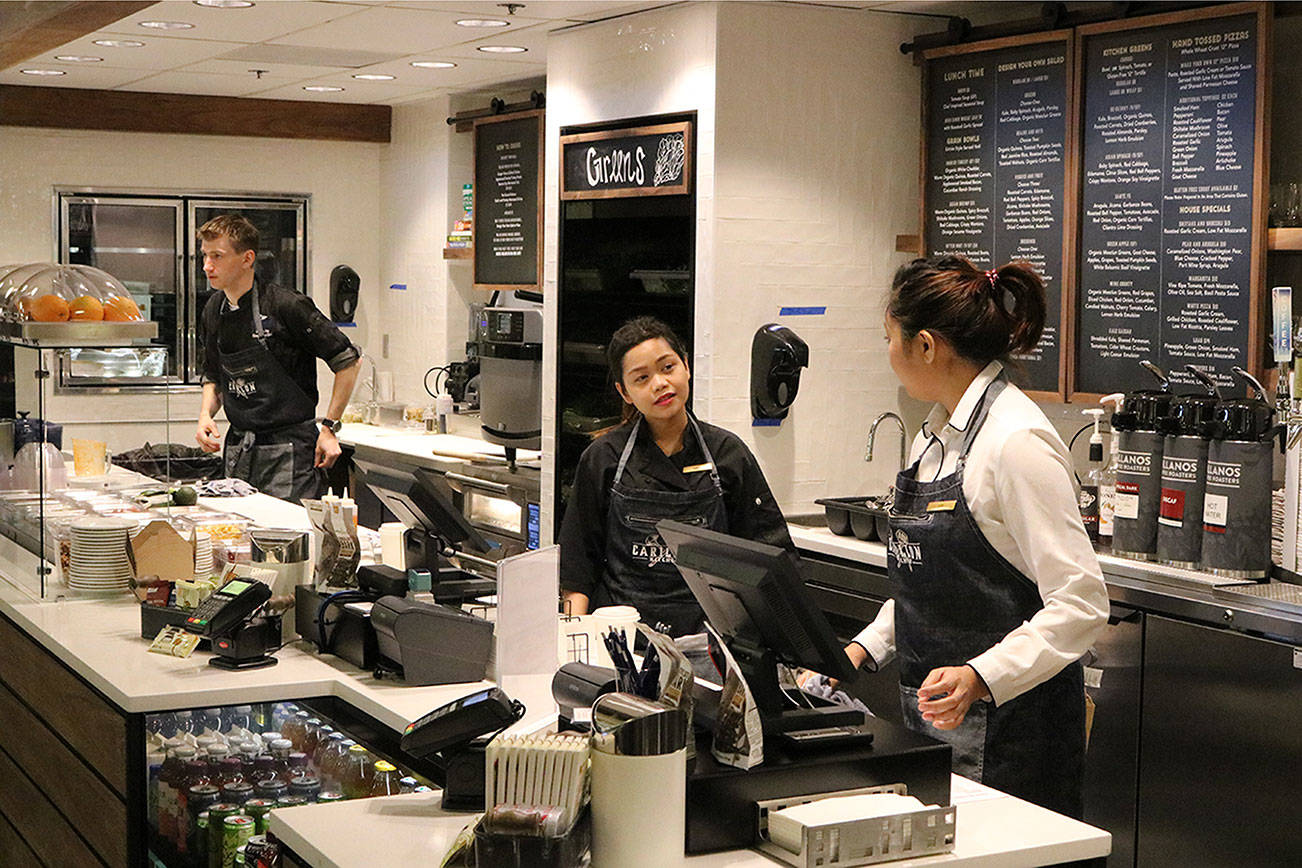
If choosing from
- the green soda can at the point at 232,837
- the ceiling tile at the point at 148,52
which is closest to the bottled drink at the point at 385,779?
the green soda can at the point at 232,837

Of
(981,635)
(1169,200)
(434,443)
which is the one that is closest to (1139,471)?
(1169,200)

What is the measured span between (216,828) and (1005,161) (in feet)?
10.7

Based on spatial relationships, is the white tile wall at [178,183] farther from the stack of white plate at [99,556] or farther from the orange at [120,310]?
the stack of white plate at [99,556]

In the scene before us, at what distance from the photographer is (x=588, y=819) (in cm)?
204

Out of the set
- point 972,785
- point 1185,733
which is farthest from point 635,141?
point 972,785

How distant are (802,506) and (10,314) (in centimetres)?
263

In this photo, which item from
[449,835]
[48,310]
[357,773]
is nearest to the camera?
[449,835]

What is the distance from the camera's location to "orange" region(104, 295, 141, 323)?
425 cm

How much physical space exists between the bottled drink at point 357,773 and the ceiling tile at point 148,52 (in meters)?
3.98

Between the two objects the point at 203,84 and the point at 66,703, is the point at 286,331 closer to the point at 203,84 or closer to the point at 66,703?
the point at 203,84

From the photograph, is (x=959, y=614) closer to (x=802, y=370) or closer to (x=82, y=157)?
(x=802, y=370)

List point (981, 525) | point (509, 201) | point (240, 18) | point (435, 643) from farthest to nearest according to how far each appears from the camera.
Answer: point (509, 201), point (240, 18), point (435, 643), point (981, 525)

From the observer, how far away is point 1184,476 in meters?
3.98

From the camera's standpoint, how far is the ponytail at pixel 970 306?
286 centimetres
